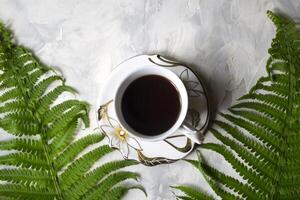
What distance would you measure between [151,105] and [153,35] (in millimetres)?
244

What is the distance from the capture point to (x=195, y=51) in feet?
4.99

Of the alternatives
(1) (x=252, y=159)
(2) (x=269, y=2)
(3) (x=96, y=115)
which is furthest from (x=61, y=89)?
(2) (x=269, y=2)

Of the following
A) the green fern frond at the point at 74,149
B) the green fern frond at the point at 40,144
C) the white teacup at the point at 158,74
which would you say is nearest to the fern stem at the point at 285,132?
the white teacup at the point at 158,74

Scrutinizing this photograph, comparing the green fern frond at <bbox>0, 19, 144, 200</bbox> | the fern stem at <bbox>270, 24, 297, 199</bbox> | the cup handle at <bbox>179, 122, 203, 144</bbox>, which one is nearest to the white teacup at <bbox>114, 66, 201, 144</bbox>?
the cup handle at <bbox>179, 122, 203, 144</bbox>

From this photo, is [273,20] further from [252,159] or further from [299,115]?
[252,159]

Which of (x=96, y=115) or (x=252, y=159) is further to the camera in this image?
(x=96, y=115)

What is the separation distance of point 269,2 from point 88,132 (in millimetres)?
694

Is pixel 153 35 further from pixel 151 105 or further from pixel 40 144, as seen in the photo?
pixel 40 144

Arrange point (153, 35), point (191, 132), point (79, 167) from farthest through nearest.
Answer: point (153, 35), point (79, 167), point (191, 132)

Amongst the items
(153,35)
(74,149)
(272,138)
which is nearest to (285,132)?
(272,138)

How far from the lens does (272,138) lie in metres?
1.37

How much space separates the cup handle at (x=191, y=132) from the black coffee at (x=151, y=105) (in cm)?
6

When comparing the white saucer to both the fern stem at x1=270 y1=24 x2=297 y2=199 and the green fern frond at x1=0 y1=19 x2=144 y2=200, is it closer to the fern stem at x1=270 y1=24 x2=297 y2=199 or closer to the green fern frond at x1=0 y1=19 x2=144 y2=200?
the green fern frond at x1=0 y1=19 x2=144 y2=200

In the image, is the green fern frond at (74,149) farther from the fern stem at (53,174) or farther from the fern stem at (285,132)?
the fern stem at (285,132)
